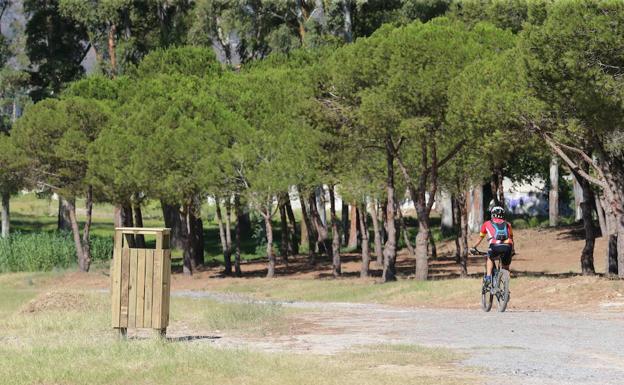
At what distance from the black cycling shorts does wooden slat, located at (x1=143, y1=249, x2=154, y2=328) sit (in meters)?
7.75

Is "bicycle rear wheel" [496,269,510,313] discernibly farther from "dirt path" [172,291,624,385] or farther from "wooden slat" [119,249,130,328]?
"wooden slat" [119,249,130,328]

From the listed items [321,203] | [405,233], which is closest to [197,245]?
[321,203]

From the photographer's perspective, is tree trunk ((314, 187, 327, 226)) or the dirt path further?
tree trunk ((314, 187, 327, 226))

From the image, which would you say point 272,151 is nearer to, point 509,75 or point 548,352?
point 509,75

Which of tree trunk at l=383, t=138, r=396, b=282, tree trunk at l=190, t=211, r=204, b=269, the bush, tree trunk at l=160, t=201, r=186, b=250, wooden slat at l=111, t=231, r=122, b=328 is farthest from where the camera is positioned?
tree trunk at l=160, t=201, r=186, b=250

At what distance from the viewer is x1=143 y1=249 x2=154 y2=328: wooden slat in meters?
17.1

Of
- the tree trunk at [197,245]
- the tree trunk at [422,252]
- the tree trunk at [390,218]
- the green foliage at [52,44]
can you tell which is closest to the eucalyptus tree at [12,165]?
the tree trunk at [197,245]

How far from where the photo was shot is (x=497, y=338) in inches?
683

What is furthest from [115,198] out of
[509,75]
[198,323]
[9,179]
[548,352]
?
[548,352]

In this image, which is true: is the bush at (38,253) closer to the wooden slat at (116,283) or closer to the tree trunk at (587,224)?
the tree trunk at (587,224)

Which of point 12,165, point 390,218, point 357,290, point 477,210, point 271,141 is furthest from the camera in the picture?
point 477,210

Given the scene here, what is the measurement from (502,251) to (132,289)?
811cm

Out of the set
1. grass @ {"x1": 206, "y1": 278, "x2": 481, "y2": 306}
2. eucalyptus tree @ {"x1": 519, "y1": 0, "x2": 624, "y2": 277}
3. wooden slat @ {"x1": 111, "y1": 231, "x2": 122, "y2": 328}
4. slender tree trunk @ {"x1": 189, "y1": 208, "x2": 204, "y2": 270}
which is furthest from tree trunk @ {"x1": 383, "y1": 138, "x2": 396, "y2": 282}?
wooden slat @ {"x1": 111, "y1": 231, "x2": 122, "y2": 328}

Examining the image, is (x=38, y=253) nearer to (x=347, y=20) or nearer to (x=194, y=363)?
(x=347, y=20)
